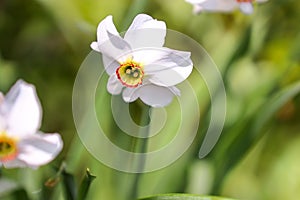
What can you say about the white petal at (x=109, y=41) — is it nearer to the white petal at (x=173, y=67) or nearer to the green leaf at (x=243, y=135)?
the white petal at (x=173, y=67)

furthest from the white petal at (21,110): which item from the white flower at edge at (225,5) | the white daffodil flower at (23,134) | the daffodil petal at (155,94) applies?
the white flower at edge at (225,5)

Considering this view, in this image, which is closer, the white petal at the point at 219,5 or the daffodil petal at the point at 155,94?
the daffodil petal at the point at 155,94

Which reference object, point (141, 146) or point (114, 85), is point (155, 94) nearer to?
point (114, 85)

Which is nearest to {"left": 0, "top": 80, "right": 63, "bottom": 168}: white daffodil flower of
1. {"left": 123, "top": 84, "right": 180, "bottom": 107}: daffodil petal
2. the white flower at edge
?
{"left": 123, "top": 84, "right": 180, "bottom": 107}: daffodil petal

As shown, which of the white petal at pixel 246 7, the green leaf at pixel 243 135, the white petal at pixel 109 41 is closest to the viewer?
the white petal at pixel 109 41

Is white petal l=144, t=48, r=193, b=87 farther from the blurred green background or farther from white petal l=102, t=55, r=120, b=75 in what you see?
the blurred green background

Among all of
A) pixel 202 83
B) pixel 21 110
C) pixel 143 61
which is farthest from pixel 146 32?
pixel 202 83

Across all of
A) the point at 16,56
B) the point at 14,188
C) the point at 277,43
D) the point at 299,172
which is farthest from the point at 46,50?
the point at 14,188
